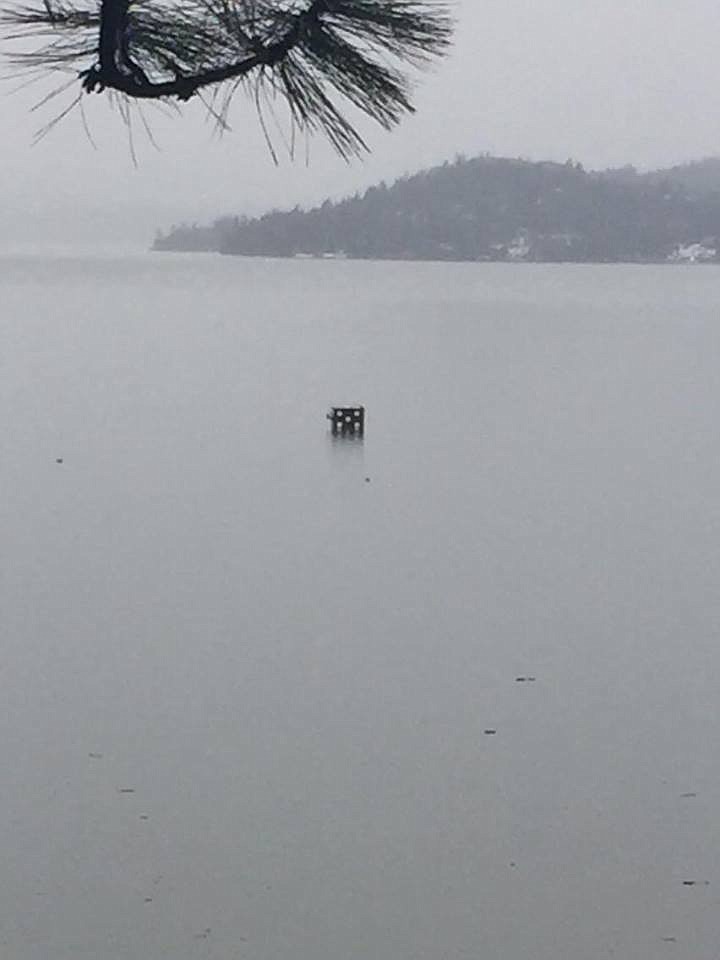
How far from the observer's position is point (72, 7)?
1.47 m

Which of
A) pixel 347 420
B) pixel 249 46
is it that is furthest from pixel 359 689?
pixel 347 420

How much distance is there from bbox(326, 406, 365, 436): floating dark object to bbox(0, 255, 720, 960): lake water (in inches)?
18.7

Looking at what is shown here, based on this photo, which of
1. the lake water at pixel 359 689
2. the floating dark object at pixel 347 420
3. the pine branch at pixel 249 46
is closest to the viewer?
the pine branch at pixel 249 46

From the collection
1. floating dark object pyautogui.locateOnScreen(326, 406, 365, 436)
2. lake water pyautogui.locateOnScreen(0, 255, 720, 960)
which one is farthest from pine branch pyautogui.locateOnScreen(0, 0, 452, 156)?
floating dark object pyautogui.locateOnScreen(326, 406, 365, 436)

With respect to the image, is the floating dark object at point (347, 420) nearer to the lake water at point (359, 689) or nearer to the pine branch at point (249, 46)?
the lake water at point (359, 689)

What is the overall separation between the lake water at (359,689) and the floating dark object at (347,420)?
0.47 meters

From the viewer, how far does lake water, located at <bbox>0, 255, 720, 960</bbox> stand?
18.0ft

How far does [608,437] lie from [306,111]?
2514 centimetres

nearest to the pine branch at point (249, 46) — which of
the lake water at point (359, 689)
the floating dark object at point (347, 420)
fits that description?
the lake water at point (359, 689)

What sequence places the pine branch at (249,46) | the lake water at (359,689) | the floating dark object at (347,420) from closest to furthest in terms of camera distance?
the pine branch at (249,46) < the lake water at (359,689) < the floating dark object at (347,420)

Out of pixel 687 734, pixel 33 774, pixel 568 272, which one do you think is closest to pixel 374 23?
pixel 33 774

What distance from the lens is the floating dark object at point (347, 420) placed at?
24.5m

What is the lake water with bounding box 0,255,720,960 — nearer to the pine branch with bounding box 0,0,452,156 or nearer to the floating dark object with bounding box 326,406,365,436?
the floating dark object with bounding box 326,406,365,436

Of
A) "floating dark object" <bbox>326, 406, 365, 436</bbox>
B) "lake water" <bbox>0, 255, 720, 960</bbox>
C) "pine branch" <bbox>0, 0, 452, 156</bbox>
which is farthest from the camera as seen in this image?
"floating dark object" <bbox>326, 406, 365, 436</bbox>
